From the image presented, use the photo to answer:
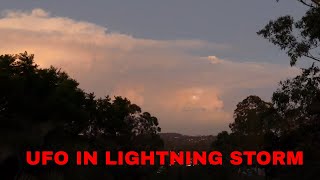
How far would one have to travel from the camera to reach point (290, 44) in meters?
35.6

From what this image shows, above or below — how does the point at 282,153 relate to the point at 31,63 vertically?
below

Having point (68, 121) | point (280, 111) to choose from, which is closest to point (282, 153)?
point (280, 111)

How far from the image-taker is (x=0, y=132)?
36.7m

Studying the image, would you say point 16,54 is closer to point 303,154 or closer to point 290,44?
point 290,44

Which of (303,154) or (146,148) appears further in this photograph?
(146,148)

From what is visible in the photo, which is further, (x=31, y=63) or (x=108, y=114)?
(x=108, y=114)

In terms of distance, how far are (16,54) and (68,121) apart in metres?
7.67

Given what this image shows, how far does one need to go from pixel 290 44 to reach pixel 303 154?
595 inches

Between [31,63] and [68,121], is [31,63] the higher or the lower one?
the higher one

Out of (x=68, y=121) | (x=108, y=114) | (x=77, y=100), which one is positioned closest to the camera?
(x=68, y=121)

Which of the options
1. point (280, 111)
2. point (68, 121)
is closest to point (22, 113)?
point (68, 121)

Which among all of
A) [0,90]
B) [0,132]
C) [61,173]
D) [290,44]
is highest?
[290,44]

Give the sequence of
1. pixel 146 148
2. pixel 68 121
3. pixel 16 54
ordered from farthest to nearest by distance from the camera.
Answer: pixel 146 148, pixel 68 121, pixel 16 54

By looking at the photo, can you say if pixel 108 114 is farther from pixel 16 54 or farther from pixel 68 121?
pixel 16 54
